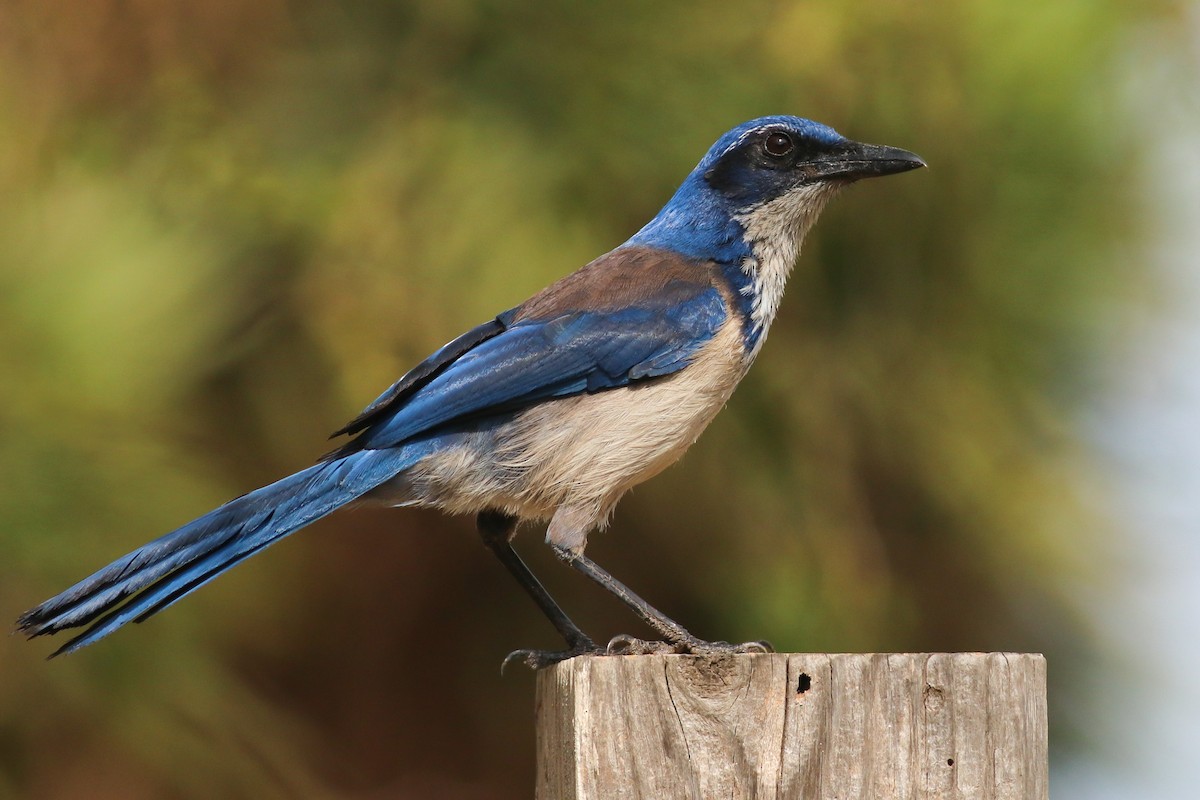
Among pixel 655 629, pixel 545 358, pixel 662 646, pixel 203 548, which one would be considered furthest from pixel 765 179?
pixel 203 548

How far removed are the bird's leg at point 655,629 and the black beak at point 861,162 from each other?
1.54 meters

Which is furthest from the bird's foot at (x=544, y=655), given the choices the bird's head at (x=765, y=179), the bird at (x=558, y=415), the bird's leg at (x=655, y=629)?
the bird's head at (x=765, y=179)

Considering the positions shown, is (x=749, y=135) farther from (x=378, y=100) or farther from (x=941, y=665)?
(x=941, y=665)

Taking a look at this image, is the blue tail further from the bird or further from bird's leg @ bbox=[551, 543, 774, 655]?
bird's leg @ bbox=[551, 543, 774, 655]

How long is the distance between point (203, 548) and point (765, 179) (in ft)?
7.03

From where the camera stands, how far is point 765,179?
14.8 ft

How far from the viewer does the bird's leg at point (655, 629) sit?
10.8 ft

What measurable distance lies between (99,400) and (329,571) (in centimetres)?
108

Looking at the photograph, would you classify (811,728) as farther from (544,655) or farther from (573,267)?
(573,267)

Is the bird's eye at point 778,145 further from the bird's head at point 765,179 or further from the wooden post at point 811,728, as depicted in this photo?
the wooden post at point 811,728

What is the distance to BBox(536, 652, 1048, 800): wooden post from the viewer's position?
2525 millimetres

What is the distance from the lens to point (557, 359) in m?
3.97

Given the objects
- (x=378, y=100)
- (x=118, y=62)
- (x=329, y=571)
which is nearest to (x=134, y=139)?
(x=118, y=62)

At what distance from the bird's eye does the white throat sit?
0.14 meters
